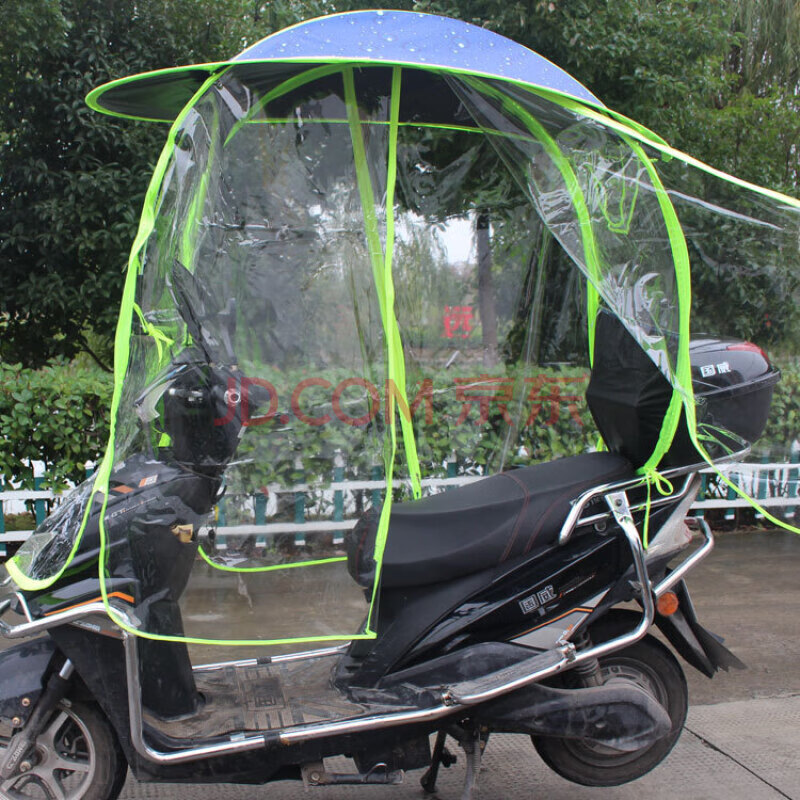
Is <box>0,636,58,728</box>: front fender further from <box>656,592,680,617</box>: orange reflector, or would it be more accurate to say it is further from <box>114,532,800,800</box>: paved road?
<box>656,592,680,617</box>: orange reflector

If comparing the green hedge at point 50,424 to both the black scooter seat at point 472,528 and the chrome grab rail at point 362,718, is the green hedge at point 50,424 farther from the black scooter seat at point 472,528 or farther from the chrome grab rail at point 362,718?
the black scooter seat at point 472,528

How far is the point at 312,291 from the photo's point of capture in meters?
2.47

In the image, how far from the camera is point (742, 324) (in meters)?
2.57

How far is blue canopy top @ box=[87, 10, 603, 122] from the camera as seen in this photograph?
215 cm

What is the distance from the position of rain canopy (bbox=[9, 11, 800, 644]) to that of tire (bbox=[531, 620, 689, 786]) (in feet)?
2.00

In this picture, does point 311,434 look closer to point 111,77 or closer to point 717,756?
point 717,756

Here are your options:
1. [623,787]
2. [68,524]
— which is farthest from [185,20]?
[623,787]

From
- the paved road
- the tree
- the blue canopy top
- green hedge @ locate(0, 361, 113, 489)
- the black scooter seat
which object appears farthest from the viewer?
the tree

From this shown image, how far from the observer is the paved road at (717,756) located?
9.43 feet

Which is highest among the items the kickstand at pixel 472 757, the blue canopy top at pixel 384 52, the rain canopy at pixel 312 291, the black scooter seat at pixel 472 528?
the blue canopy top at pixel 384 52

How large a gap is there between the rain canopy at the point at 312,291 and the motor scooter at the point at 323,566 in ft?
0.04

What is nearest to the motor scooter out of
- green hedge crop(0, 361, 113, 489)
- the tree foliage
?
green hedge crop(0, 361, 113, 489)

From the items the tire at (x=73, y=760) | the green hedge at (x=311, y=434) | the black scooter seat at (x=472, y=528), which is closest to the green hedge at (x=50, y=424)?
the green hedge at (x=311, y=434)

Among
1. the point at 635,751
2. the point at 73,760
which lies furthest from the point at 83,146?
the point at 635,751
